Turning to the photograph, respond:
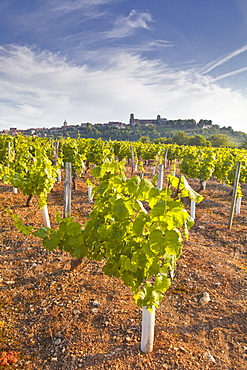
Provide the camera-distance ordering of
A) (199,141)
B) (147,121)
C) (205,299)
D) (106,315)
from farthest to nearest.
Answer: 1. (147,121)
2. (199,141)
3. (205,299)
4. (106,315)

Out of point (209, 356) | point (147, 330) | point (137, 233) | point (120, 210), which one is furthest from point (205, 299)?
point (120, 210)

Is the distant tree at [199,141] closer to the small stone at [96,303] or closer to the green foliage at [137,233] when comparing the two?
the small stone at [96,303]

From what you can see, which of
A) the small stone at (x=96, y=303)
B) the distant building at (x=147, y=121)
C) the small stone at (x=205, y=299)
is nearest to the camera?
the small stone at (x=96, y=303)

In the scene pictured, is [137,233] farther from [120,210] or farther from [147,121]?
[147,121]

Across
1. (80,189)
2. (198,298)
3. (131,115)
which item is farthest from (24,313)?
(131,115)

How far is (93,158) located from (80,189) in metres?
2.03

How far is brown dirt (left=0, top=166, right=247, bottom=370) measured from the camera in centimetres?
271

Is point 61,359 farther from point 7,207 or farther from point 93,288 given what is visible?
point 7,207

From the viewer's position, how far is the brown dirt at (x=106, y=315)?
271 centimetres

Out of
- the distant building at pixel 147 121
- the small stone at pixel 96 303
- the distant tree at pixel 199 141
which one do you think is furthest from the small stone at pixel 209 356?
the distant building at pixel 147 121

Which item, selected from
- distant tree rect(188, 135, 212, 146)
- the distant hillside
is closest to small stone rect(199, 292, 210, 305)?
distant tree rect(188, 135, 212, 146)

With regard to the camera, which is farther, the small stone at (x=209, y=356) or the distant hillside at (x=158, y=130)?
the distant hillside at (x=158, y=130)

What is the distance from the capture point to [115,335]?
3.00 meters

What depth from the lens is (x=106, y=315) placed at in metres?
3.30
